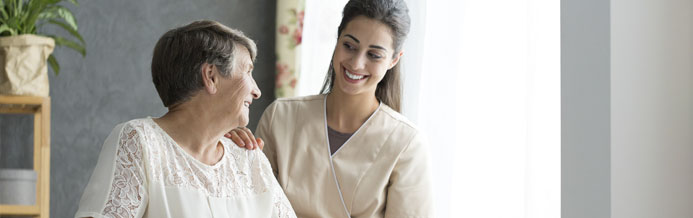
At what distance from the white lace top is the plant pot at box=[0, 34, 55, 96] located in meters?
1.41

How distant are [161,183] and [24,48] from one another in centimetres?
160

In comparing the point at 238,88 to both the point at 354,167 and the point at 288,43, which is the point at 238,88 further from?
the point at 288,43

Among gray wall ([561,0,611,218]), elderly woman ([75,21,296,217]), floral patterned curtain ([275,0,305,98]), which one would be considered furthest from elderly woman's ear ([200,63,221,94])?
floral patterned curtain ([275,0,305,98])

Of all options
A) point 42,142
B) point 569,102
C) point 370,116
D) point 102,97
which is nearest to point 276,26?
point 102,97

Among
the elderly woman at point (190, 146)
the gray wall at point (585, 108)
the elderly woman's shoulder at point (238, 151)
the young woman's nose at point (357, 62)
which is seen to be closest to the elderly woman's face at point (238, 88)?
the elderly woman at point (190, 146)

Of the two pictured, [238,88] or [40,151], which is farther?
[40,151]

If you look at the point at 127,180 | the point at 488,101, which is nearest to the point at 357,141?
the point at 488,101

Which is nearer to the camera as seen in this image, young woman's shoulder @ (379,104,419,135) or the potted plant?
young woman's shoulder @ (379,104,419,135)

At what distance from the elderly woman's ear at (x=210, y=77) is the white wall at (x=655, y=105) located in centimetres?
88

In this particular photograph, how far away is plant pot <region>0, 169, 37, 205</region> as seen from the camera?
285 centimetres

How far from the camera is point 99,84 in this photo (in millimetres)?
3387

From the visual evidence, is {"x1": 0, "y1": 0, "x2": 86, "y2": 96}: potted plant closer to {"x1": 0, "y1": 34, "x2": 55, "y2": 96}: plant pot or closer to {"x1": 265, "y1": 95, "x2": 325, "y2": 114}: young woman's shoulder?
{"x1": 0, "y1": 34, "x2": 55, "y2": 96}: plant pot

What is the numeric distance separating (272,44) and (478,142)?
1.54 m

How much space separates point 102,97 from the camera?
134 inches
